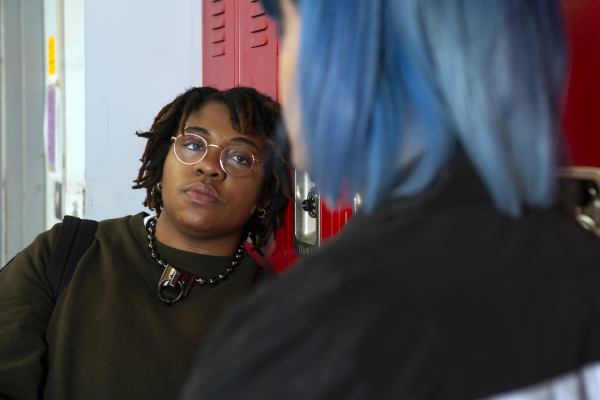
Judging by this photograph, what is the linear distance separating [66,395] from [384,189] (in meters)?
1.14

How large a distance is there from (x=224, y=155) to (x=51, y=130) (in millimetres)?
1578

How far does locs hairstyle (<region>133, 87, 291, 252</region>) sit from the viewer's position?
1.89 metres

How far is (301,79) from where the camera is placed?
0.67 metres

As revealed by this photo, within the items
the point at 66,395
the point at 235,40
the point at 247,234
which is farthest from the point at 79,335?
the point at 235,40

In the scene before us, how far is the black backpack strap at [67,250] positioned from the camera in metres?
1.66

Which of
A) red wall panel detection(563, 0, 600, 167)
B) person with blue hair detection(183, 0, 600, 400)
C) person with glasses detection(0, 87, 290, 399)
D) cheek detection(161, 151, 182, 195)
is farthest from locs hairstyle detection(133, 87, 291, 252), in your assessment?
person with blue hair detection(183, 0, 600, 400)

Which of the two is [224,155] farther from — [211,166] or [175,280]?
[175,280]

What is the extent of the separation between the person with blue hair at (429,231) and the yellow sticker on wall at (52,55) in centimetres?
260

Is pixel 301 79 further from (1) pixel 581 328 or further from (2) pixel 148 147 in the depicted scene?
(2) pixel 148 147

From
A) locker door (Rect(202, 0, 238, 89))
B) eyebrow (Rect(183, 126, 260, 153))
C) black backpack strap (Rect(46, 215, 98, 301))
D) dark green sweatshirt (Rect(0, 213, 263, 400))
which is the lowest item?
dark green sweatshirt (Rect(0, 213, 263, 400))

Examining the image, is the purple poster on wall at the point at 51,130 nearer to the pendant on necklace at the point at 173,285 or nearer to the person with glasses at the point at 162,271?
the person with glasses at the point at 162,271

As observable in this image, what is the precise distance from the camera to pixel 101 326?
1.61 metres

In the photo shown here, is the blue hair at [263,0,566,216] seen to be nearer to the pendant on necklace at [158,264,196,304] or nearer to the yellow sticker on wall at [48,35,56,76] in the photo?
the pendant on necklace at [158,264,196,304]

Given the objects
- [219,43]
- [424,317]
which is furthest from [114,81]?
[424,317]
